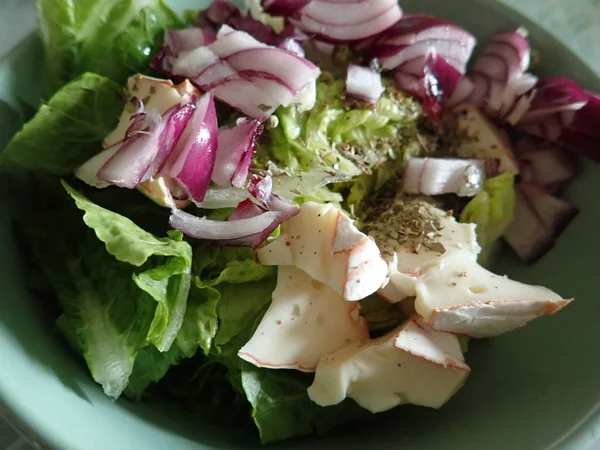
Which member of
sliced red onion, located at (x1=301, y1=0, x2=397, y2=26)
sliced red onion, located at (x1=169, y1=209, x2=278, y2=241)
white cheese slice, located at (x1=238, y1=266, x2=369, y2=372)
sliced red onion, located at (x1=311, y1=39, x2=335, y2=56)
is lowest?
white cheese slice, located at (x1=238, y1=266, x2=369, y2=372)

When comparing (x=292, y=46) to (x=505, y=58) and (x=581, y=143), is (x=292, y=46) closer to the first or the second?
(x=505, y=58)

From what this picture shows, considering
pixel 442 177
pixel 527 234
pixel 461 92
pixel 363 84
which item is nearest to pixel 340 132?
pixel 363 84

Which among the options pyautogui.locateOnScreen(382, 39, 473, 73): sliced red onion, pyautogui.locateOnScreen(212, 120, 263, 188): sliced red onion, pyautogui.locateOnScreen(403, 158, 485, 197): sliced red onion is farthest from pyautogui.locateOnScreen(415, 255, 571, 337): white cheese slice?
pyautogui.locateOnScreen(382, 39, 473, 73): sliced red onion

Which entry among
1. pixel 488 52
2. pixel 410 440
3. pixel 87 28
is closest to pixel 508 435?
pixel 410 440

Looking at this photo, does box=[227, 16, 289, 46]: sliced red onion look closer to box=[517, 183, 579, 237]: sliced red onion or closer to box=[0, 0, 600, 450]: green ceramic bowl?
box=[0, 0, 600, 450]: green ceramic bowl

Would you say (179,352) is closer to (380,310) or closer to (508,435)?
(380,310)
